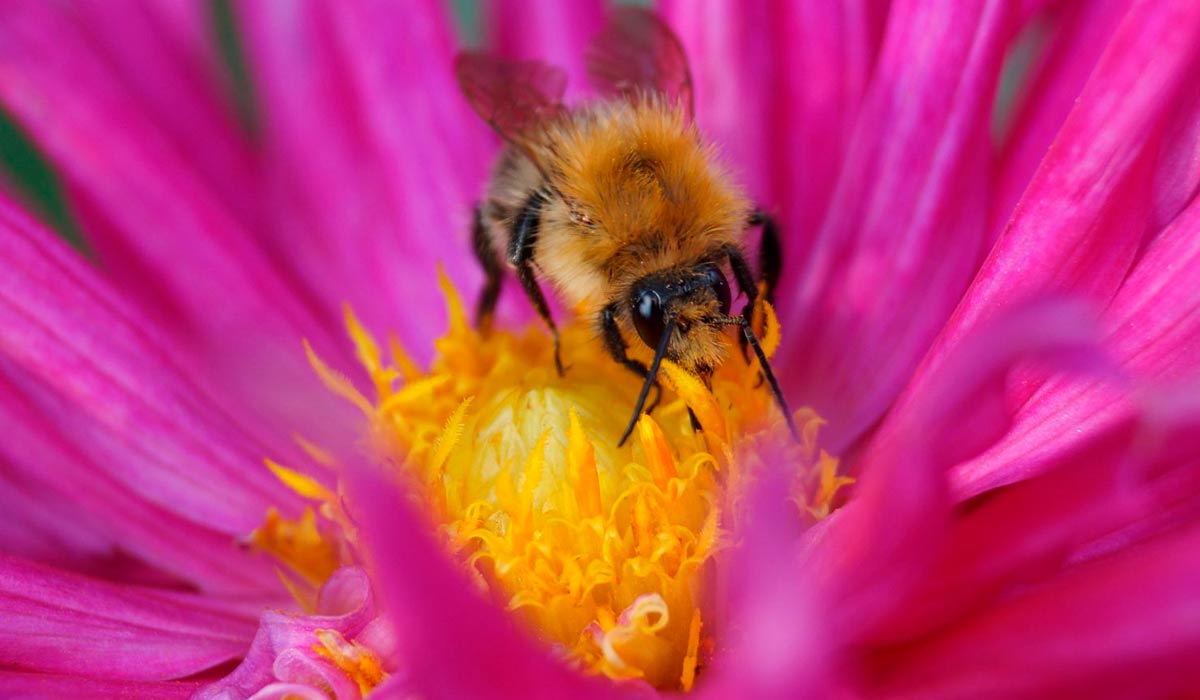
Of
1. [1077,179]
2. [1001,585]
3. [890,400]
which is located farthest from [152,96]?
[1001,585]

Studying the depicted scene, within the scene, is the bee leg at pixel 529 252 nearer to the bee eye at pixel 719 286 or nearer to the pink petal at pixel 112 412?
the bee eye at pixel 719 286

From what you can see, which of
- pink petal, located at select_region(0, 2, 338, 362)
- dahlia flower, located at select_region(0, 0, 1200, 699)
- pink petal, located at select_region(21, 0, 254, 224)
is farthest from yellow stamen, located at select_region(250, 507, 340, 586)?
pink petal, located at select_region(21, 0, 254, 224)

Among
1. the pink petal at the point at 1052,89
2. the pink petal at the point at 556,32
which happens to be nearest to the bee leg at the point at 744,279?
the pink petal at the point at 1052,89

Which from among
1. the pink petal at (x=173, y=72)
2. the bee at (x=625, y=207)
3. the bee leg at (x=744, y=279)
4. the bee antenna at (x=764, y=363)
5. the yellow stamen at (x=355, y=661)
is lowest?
the yellow stamen at (x=355, y=661)

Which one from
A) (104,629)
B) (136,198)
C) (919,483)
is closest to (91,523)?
(104,629)

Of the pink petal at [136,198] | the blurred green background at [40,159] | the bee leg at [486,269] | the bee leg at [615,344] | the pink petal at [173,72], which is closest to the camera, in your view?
the bee leg at [615,344]

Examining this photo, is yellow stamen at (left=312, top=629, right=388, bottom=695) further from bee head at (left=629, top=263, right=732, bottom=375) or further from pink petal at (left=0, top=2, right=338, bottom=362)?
pink petal at (left=0, top=2, right=338, bottom=362)

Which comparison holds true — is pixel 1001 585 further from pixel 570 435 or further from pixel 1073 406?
pixel 570 435
